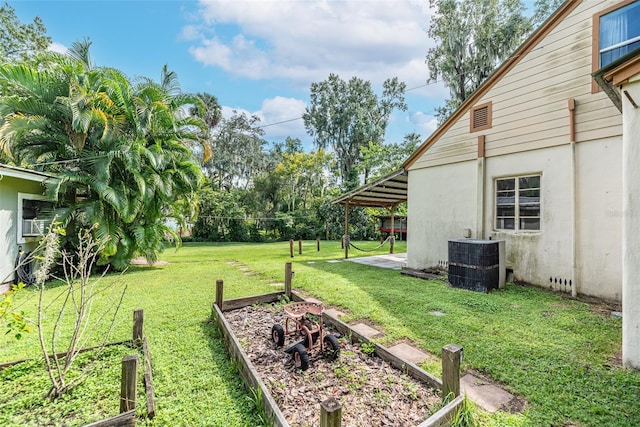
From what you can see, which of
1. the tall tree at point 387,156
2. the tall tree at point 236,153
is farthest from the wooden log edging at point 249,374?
the tall tree at point 236,153

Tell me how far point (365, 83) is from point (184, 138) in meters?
22.0

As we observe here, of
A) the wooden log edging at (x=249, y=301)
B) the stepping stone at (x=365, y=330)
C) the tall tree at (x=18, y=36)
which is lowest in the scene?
the stepping stone at (x=365, y=330)

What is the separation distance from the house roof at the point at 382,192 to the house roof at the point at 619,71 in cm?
559

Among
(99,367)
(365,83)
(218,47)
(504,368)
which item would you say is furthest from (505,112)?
(365,83)

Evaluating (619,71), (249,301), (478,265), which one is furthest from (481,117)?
(249,301)

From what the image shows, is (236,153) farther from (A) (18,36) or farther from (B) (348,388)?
(B) (348,388)

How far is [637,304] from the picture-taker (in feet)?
9.00

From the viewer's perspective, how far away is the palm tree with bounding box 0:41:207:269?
273 inches

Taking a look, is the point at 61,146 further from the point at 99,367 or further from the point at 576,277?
the point at 576,277

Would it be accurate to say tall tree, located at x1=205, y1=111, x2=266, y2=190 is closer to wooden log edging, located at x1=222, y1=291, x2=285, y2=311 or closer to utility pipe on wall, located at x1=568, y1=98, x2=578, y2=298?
wooden log edging, located at x1=222, y1=291, x2=285, y2=311

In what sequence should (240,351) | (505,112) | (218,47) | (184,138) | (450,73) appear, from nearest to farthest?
(240,351)
(505,112)
(184,138)
(218,47)
(450,73)

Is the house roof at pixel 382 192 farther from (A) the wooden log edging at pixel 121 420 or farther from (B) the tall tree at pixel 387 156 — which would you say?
(B) the tall tree at pixel 387 156

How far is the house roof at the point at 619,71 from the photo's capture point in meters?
2.81

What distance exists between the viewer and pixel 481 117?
6.97 meters
